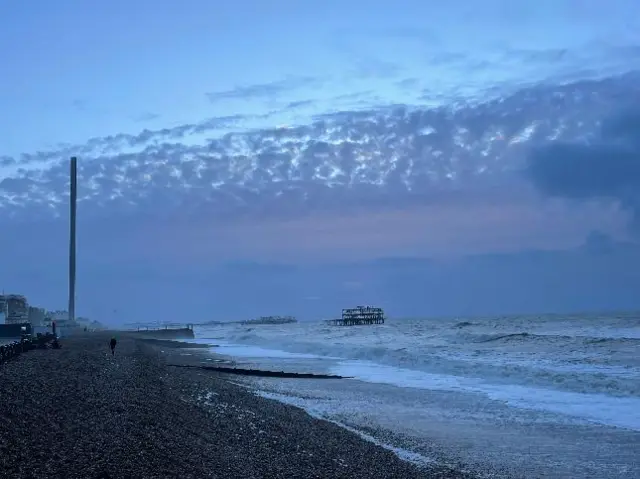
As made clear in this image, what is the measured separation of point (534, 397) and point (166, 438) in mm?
14401

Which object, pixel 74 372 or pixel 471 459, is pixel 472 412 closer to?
pixel 471 459

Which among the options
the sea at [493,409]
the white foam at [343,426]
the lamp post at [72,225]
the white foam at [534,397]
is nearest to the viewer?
the white foam at [343,426]

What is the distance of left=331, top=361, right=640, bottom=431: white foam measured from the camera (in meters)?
18.2

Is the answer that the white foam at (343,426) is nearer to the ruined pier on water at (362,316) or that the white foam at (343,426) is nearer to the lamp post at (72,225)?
the lamp post at (72,225)

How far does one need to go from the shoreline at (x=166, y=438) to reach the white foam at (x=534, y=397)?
717 centimetres

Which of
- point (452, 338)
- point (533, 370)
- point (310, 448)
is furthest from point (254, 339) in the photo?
point (310, 448)

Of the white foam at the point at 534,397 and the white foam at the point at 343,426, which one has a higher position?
the white foam at the point at 343,426

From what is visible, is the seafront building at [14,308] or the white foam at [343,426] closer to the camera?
the white foam at [343,426]

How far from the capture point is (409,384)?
26797 millimetres

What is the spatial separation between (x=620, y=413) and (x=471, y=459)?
8.11m

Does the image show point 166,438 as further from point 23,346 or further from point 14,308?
point 14,308

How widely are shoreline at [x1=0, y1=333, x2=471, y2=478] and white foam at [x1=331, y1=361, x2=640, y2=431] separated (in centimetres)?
717

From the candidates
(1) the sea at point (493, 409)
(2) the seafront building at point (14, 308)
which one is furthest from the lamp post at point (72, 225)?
(1) the sea at point (493, 409)

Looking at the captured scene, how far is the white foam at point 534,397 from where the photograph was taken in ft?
59.6
